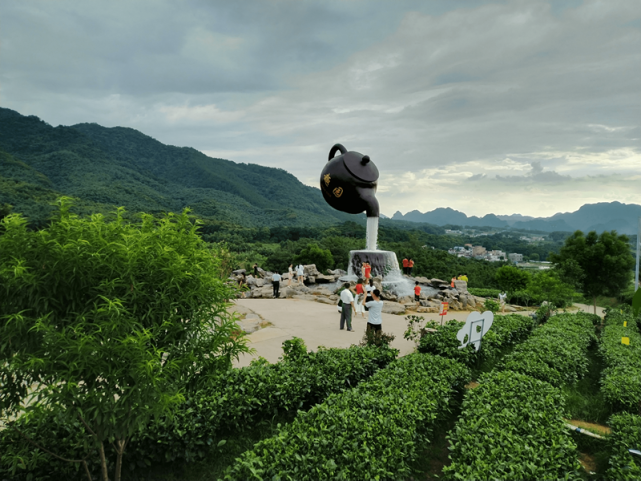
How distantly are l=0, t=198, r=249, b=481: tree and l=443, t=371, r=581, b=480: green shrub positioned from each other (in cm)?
281

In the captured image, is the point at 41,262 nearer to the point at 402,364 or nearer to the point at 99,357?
the point at 99,357

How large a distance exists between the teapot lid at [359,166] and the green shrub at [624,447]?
1404 centimetres

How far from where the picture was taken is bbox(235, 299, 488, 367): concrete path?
895 centimetres

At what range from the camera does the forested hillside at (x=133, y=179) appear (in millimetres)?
61688

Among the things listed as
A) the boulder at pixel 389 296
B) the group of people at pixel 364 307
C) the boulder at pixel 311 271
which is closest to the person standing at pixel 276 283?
the group of people at pixel 364 307

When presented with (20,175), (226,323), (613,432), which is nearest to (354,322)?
(613,432)

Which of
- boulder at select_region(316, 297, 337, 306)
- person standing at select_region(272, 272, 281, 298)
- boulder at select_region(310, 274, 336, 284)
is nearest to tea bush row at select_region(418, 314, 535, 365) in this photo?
boulder at select_region(316, 297, 337, 306)

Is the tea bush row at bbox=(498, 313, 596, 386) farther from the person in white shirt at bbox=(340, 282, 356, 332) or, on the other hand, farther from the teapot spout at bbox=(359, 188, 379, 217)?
the teapot spout at bbox=(359, 188, 379, 217)

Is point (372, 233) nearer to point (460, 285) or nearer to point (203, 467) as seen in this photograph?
point (460, 285)

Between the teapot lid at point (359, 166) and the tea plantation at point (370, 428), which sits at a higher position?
the teapot lid at point (359, 166)

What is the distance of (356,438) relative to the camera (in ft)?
12.1

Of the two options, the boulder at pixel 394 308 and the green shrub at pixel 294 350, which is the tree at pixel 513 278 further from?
the green shrub at pixel 294 350

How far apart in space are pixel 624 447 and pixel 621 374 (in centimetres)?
331

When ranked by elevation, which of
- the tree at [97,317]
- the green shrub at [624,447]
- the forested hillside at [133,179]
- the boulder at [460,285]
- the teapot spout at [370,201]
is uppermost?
→ the forested hillside at [133,179]
